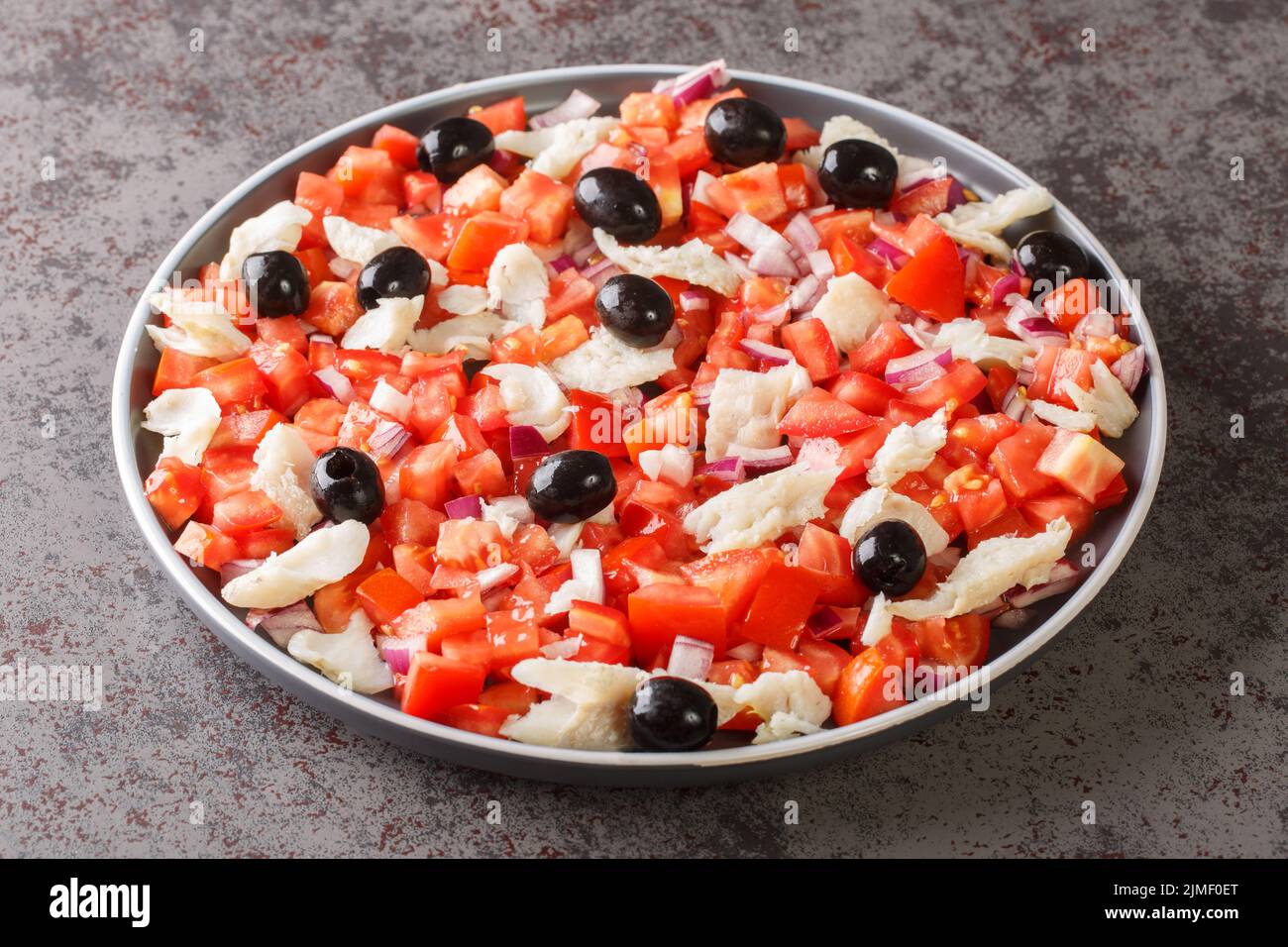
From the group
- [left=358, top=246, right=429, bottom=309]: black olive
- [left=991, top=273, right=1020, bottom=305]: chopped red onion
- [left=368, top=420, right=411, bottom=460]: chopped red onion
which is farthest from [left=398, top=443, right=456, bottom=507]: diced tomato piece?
[left=991, top=273, right=1020, bottom=305]: chopped red onion

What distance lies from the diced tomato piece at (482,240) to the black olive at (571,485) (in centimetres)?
67

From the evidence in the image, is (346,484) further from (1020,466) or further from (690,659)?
(1020,466)

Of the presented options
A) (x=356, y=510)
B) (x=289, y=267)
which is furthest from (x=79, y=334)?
(x=356, y=510)

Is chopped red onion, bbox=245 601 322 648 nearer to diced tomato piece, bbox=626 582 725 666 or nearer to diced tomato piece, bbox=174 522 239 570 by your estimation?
diced tomato piece, bbox=174 522 239 570

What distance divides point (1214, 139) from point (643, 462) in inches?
81.5

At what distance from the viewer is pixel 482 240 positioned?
3.05 metres

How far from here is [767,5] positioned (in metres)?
4.13

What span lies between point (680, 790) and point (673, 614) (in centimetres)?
33

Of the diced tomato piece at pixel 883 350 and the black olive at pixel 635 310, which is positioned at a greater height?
the black olive at pixel 635 310

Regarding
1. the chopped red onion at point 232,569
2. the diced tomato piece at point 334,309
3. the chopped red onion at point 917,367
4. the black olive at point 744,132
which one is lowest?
the chopped red onion at point 232,569

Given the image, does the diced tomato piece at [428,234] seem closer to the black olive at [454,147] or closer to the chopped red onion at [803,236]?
the black olive at [454,147]

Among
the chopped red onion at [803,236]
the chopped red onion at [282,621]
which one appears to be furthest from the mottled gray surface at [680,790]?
the chopped red onion at [803,236]

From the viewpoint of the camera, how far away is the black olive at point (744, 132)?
3.17 meters
